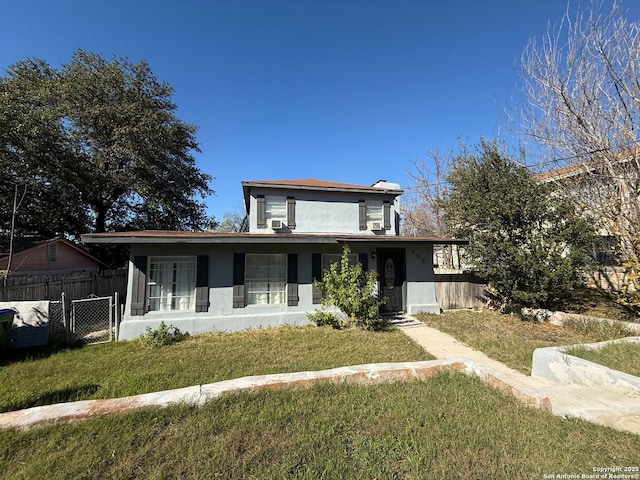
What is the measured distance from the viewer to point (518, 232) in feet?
30.6

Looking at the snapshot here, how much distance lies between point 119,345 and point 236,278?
10.1ft

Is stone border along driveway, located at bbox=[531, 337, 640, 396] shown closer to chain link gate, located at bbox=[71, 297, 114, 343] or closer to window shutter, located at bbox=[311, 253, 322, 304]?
window shutter, located at bbox=[311, 253, 322, 304]

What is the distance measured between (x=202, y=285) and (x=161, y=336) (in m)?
1.57

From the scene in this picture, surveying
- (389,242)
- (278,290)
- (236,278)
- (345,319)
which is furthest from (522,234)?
(236,278)

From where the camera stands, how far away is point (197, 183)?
60.6 feet

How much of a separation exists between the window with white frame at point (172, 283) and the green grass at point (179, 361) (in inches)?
44.2

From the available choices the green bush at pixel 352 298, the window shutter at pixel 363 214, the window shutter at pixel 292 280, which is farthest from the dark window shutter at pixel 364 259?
the window shutter at pixel 292 280

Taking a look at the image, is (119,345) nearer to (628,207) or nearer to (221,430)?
(221,430)

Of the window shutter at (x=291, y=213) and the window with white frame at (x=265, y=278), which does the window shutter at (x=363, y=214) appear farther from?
the window with white frame at (x=265, y=278)

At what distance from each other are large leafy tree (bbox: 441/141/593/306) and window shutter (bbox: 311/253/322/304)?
566 centimetres

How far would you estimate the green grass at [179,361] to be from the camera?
4.14 metres

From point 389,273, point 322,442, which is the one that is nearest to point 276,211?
point 389,273

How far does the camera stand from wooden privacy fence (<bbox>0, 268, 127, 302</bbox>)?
7.35 m

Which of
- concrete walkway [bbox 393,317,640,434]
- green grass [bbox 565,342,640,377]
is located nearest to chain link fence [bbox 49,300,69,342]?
concrete walkway [bbox 393,317,640,434]
